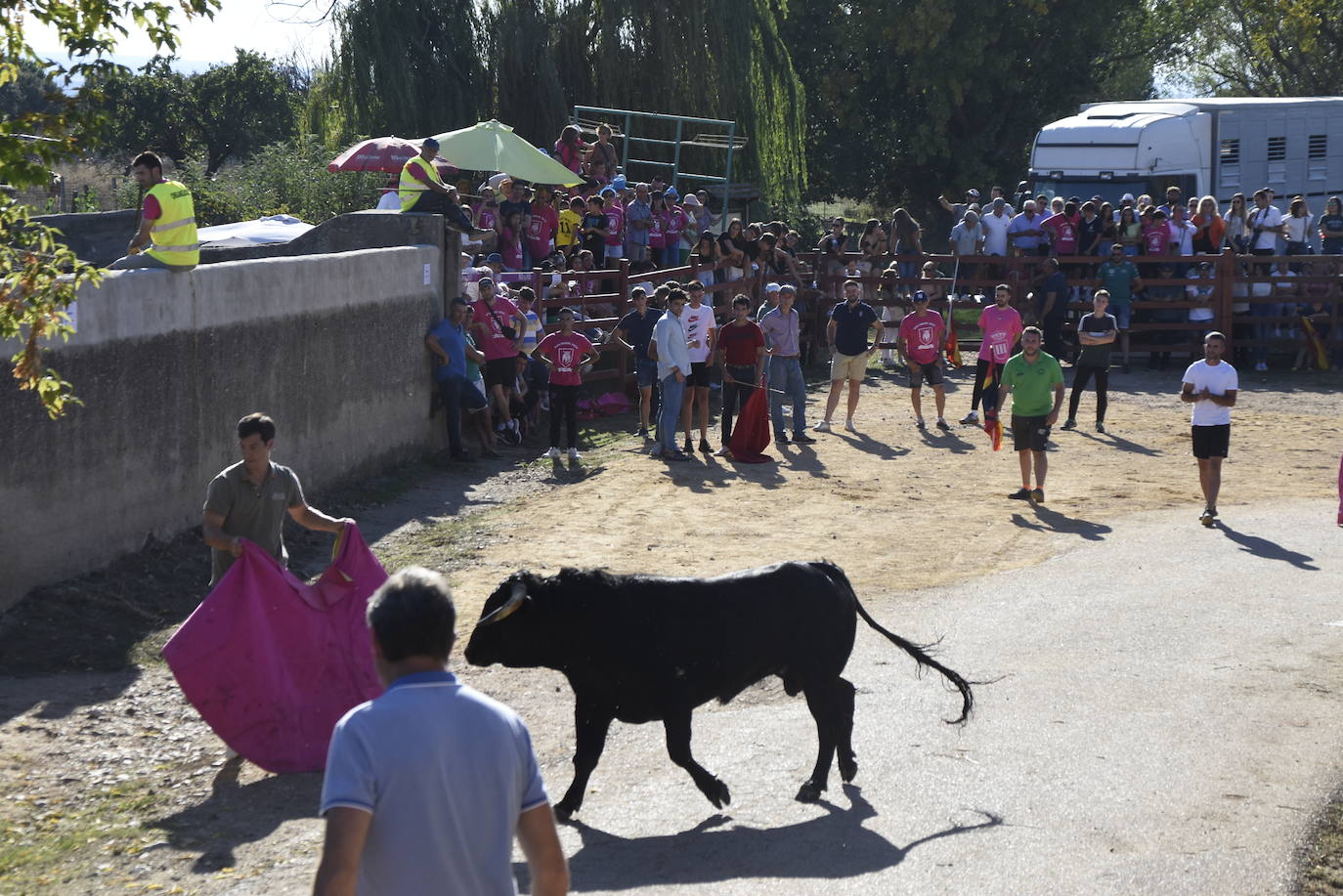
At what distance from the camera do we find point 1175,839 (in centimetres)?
635

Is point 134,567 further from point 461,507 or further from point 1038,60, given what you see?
point 1038,60

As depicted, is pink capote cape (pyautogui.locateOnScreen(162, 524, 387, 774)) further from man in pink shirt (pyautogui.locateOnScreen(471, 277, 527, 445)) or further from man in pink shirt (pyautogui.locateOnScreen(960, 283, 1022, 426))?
man in pink shirt (pyautogui.locateOnScreen(960, 283, 1022, 426))

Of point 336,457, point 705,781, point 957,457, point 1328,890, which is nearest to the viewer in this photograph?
point 1328,890

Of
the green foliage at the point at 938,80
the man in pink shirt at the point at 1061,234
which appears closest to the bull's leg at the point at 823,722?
the man in pink shirt at the point at 1061,234

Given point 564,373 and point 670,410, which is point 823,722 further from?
point 670,410

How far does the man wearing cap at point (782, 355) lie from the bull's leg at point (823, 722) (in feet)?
34.1

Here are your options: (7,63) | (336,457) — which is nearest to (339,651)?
(7,63)

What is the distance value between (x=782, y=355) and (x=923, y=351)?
2.15 m

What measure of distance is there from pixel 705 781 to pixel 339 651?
223 cm

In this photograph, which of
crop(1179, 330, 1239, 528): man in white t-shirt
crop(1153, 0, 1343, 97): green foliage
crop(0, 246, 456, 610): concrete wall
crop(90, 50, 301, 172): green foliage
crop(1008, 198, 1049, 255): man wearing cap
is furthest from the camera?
crop(90, 50, 301, 172): green foliage

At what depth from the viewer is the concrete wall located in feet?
32.7

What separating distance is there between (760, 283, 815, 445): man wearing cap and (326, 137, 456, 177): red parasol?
5.56 meters

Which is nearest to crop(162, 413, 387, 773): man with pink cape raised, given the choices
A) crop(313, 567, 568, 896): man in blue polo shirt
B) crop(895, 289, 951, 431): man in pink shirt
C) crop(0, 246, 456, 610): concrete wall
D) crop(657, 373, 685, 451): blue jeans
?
crop(0, 246, 456, 610): concrete wall

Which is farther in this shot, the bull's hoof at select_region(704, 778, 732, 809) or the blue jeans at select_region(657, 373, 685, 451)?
the blue jeans at select_region(657, 373, 685, 451)
